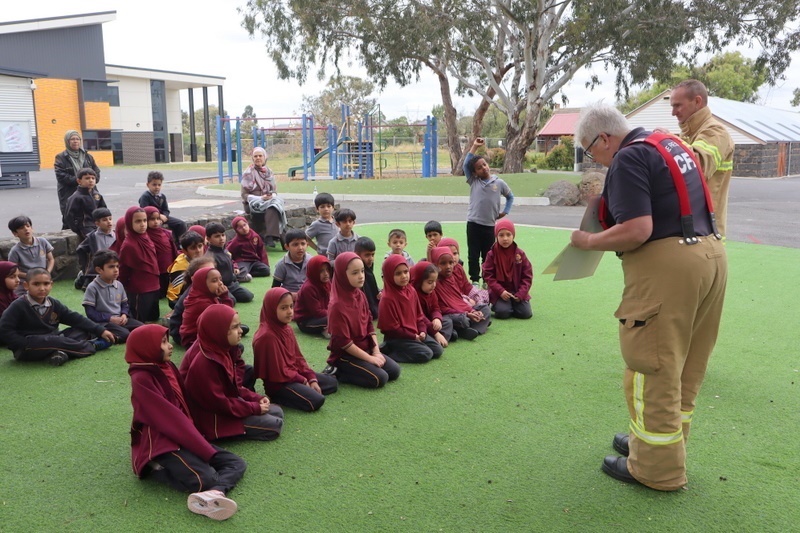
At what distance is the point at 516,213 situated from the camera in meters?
15.5

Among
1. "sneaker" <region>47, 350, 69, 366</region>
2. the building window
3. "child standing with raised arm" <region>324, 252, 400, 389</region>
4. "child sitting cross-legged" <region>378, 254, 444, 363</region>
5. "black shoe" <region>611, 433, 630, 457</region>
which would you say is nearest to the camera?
"black shoe" <region>611, 433, 630, 457</region>

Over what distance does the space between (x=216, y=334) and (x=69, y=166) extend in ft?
20.0

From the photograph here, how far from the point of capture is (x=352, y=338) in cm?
486

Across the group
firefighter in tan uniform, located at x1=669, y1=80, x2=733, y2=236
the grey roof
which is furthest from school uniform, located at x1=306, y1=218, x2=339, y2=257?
the grey roof

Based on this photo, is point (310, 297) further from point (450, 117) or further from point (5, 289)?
point (450, 117)

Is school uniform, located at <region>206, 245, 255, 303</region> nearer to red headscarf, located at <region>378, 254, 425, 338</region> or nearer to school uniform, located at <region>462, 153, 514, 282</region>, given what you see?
red headscarf, located at <region>378, 254, 425, 338</region>

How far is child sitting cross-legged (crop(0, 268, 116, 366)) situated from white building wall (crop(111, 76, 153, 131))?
38.3 meters

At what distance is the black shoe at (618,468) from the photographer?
3342mm

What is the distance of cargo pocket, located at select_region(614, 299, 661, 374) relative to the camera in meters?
2.99

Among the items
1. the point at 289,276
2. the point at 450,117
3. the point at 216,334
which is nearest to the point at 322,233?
the point at 289,276

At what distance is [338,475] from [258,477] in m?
0.39

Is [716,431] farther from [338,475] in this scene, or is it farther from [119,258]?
[119,258]

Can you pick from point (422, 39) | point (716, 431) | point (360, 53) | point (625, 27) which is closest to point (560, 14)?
point (625, 27)

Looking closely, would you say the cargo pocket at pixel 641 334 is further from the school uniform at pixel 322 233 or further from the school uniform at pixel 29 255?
the school uniform at pixel 29 255
